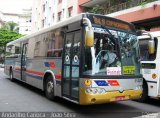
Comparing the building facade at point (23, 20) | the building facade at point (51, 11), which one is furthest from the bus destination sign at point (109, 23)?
the building facade at point (23, 20)

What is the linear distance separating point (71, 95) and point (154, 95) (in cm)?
317

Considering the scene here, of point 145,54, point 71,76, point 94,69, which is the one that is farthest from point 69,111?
point 145,54

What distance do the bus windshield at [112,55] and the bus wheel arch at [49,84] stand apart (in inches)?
92.1

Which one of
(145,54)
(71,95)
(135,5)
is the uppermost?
(135,5)

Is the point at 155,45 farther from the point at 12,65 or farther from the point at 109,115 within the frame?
the point at 12,65

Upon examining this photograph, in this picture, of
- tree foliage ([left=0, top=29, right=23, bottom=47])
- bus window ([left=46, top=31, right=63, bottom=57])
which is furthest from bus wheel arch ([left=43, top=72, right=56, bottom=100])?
tree foliage ([left=0, top=29, right=23, bottom=47])

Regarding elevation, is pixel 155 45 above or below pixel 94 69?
above

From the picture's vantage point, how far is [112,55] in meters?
8.05

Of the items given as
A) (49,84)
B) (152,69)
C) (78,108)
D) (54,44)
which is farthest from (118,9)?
(78,108)

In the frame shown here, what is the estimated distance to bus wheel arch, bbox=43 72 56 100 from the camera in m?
9.79

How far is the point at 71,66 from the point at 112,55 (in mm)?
1322

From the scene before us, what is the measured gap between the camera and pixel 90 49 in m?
7.71

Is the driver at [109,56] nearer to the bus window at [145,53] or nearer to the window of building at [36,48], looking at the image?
the bus window at [145,53]

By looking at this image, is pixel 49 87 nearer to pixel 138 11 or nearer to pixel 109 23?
pixel 109 23
